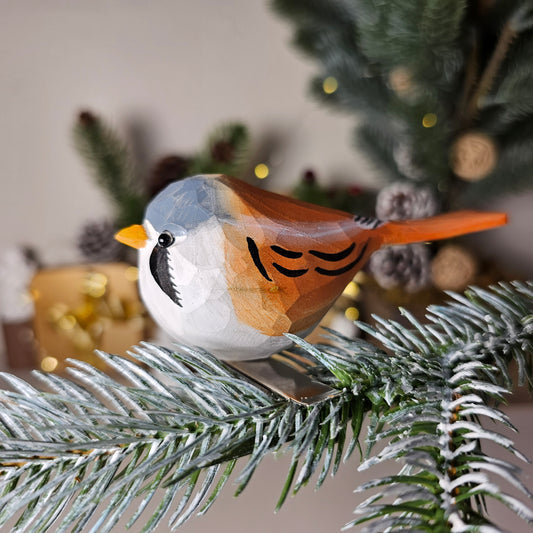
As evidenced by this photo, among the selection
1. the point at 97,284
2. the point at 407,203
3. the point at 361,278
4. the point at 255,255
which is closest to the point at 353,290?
the point at 361,278

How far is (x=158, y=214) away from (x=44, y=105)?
0.62 meters

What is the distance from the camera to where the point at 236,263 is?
0.84ft

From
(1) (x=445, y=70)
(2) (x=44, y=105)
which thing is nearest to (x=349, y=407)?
(1) (x=445, y=70)

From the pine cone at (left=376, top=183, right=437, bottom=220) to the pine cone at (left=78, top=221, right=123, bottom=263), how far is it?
0.39 metres

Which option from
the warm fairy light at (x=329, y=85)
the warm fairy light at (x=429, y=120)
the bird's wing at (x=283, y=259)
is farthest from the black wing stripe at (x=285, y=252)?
the warm fairy light at (x=329, y=85)

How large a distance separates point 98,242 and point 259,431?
0.65 meters

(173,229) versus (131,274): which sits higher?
(131,274)

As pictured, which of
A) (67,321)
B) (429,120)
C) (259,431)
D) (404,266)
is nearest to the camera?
(259,431)

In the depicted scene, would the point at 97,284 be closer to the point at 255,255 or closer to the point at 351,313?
the point at 351,313

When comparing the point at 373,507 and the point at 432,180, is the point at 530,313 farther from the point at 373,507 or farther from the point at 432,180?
the point at 432,180

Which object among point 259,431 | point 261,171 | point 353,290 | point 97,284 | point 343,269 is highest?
point 261,171

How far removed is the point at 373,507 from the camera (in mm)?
135

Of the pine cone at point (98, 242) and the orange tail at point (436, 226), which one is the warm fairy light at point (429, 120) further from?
the pine cone at point (98, 242)

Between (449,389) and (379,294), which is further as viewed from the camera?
(379,294)
